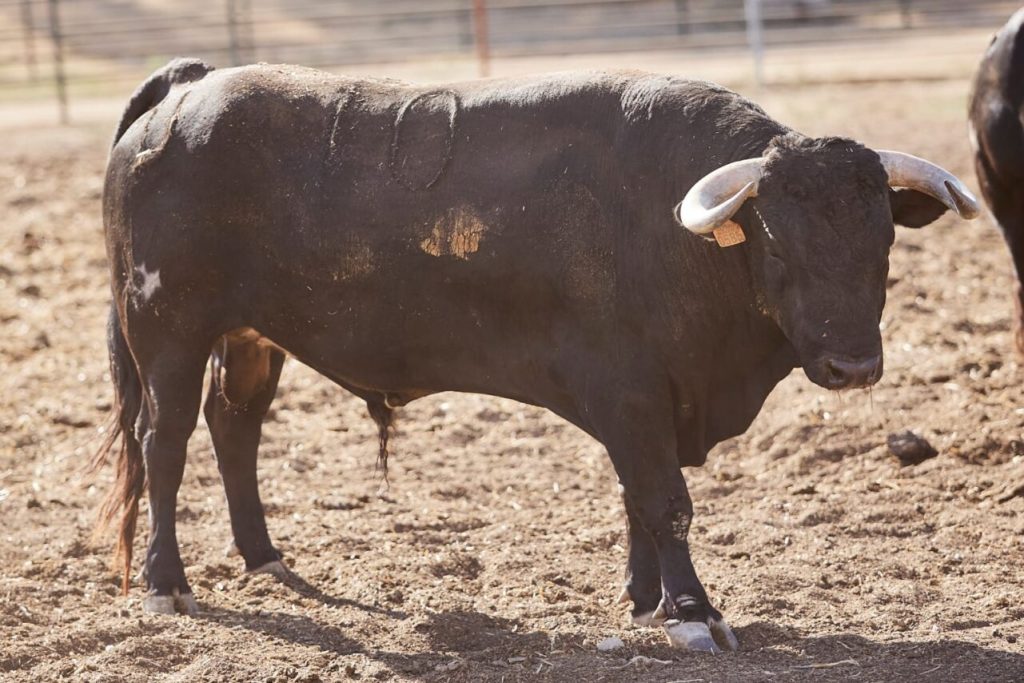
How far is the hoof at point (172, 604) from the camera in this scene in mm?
5277

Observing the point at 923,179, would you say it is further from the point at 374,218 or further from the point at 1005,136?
the point at 1005,136

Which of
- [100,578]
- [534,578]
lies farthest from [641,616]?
[100,578]

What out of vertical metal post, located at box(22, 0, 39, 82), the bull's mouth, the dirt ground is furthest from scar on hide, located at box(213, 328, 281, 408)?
vertical metal post, located at box(22, 0, 39, 82)

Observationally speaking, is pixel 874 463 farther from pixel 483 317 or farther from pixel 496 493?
pixel 483 317

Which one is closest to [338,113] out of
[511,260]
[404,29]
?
[511,260]

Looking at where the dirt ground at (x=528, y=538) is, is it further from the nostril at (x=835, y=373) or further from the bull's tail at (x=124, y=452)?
the nostril at (x=835, y=373)

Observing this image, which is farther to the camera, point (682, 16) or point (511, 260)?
point (682, 16)

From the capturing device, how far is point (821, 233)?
4.33 metres

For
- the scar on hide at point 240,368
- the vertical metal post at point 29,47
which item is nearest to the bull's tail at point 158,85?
the scar on hide at point 240,368

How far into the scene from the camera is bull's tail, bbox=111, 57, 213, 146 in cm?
570

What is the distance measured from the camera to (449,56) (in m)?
22.1

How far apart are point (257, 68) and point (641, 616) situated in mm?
2424

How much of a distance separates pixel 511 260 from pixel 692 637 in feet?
4.39

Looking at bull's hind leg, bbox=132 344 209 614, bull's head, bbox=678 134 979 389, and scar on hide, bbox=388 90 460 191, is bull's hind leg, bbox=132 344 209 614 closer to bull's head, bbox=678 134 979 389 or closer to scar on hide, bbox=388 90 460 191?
scar on hide, bbox=388 90 460 191
